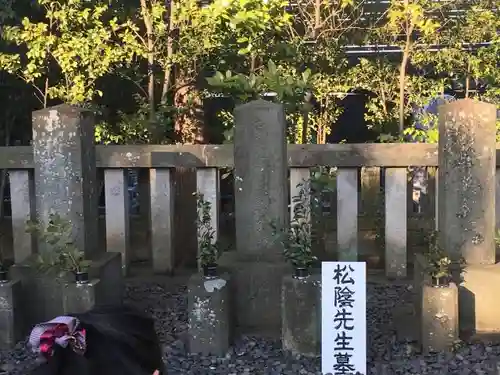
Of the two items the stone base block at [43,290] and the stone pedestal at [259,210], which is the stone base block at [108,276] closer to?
the stone base block at [43,290]

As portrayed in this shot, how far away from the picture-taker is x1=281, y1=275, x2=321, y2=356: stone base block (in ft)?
12.2

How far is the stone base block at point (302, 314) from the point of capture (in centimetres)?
371

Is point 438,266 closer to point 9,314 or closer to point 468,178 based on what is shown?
point 468,178

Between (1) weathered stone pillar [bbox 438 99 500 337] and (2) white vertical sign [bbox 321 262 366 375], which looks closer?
(2) white vertical sign [bbox 321 262 366 375]

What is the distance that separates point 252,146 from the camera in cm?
423

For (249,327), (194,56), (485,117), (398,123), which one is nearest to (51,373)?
(249,327)

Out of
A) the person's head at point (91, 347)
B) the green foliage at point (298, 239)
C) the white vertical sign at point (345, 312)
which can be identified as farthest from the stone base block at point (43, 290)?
the person's head at point (91, 347)

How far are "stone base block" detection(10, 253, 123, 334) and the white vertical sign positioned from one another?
4.68 feet

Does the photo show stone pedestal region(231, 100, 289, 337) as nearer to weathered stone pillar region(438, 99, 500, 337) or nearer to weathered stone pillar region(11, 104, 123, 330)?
weathered stone pillar region(11, 104, 123, 330)

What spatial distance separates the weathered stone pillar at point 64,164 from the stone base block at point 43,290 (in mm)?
187

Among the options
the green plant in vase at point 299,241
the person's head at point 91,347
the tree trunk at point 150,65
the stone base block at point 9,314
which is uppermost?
the tree trunk at point 150,65

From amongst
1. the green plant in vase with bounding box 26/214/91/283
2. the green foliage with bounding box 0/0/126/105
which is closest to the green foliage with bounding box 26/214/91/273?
the green plant in vase with bounding box 26/214/91/283

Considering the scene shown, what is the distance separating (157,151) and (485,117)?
237 cm

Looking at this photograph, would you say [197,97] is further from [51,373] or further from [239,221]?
[51,373]
